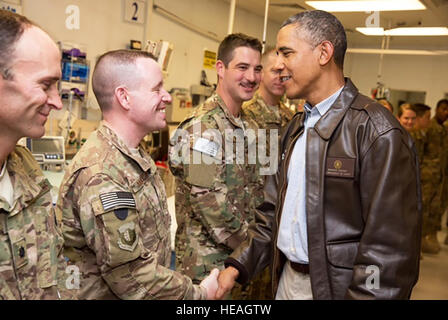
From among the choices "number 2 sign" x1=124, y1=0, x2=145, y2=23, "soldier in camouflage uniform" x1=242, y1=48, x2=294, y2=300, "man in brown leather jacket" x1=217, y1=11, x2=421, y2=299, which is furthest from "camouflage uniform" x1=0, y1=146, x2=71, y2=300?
"number 2 sign" x1=124, y1=0, x2=145, y2=23

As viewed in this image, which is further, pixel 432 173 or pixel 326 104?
pixel 432 173

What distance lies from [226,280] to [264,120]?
1.64 metres

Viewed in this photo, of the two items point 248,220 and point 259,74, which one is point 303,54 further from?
point 248,220

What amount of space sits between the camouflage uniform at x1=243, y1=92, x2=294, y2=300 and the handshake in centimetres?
110

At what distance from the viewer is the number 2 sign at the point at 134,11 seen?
4020 millimetres

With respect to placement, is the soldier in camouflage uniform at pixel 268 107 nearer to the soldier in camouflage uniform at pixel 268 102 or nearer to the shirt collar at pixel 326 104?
the soldier in camouflage uniform at pixel 268 102

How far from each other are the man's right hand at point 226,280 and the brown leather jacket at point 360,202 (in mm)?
390

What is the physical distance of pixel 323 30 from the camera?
1.61 m

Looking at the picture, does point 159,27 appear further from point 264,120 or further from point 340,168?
point 340,168

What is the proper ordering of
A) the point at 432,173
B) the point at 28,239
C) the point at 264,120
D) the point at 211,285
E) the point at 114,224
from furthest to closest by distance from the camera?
the point at 432,173, the point at 264,120, the point at 211,285, the point at 114,224, the point at 28,239

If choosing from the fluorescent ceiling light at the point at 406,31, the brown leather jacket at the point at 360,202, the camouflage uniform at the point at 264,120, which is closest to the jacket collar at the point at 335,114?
the brown leather jacket at the point at 360,202

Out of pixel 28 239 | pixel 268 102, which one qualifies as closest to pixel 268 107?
pixel 268 102

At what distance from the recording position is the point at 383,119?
142cm
